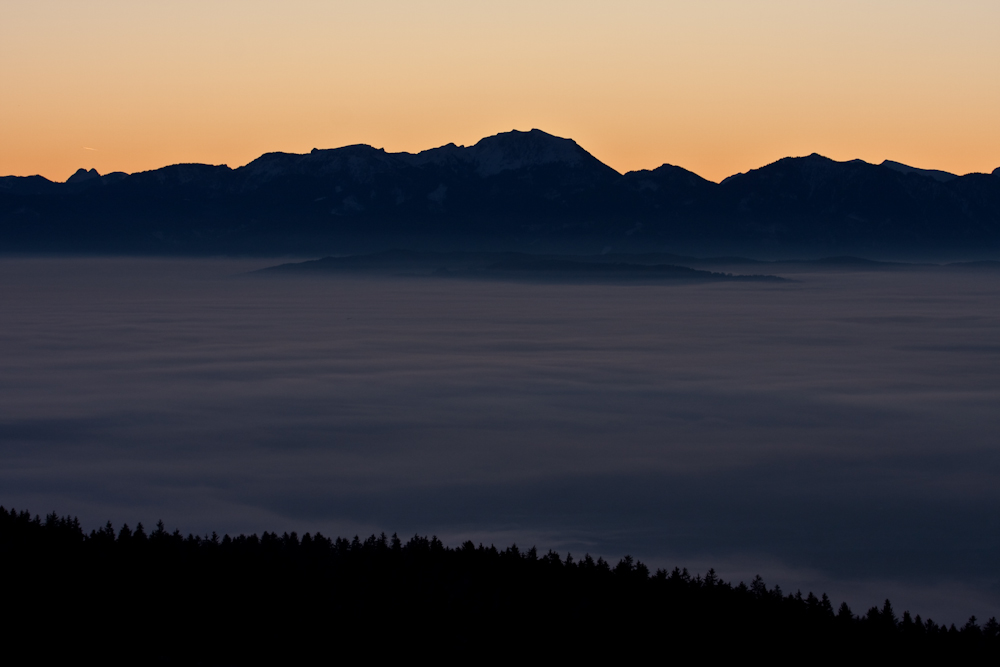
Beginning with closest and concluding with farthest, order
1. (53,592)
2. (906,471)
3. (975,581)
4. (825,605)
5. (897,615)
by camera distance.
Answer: (53,592) < (825,605) < (897,615) < (975,581) < (906,471)

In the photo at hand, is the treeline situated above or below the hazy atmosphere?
above

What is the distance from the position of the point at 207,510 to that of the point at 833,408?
233ft

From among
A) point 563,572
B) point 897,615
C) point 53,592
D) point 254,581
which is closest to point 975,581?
point 897,615

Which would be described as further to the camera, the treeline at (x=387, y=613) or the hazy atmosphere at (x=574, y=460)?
the hazy atmosphere at (x=574, y=460)

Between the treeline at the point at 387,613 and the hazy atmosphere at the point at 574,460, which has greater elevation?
the treeline at the point at 387,613

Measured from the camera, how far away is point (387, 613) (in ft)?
116

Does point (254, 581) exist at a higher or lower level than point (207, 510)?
higher

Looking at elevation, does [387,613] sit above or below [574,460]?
above

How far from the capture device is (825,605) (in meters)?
40.9

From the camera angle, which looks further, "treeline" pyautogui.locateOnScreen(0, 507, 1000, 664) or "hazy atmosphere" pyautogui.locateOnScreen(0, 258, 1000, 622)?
"hazy atmosphere" pyautogui.locateOnScreen(0, 258, 1000, 622)

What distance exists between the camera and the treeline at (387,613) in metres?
33.8

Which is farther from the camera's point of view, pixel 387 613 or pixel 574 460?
pixel 574 460

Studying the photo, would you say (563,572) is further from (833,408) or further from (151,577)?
(833,408)

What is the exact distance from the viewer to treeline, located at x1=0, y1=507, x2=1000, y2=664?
111 feet
